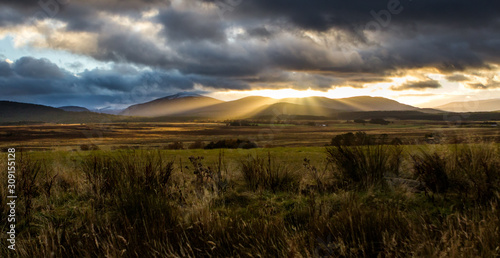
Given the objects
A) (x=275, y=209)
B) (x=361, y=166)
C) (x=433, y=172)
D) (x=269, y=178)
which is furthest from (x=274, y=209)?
(x=433, y=172)

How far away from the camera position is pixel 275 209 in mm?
6113

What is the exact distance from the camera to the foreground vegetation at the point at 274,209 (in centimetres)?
443

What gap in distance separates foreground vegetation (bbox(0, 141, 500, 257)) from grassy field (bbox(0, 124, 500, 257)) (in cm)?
3

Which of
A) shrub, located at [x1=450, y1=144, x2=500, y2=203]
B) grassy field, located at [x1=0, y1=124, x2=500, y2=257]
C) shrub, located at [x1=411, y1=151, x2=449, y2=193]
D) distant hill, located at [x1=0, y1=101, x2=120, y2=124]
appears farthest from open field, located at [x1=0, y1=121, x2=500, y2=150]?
distant hill, located at [x1=0, y1=101, x2=120, y2=124]

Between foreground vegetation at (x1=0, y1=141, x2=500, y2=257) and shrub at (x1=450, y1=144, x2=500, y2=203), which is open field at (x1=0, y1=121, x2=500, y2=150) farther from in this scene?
foreground vegetation at (x1=0, y1=141, x2=500, y2=257)

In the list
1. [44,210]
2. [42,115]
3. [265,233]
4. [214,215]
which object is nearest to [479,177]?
[265,233]

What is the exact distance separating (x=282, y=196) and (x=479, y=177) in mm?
3734

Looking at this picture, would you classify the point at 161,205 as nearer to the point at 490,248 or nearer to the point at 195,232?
the point at 195,232

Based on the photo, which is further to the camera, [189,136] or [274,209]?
[189,136]

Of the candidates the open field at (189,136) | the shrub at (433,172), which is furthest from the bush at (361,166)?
the open field at (189,136)

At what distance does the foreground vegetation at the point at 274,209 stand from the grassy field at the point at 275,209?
0.03 meters

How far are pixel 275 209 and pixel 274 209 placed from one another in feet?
0.24

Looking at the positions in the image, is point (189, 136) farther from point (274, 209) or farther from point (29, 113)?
point (29, 113)

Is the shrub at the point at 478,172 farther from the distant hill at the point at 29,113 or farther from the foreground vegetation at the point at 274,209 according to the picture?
the distant hill at the point at 29,113
